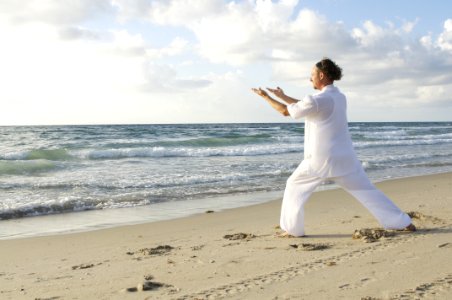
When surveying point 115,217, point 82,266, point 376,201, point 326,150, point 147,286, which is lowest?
point 115,217

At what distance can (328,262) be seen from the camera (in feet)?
14.1

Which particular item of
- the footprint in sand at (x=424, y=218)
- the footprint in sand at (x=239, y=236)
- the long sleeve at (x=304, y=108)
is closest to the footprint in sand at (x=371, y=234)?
the footprint in sand at (x=424, y=218)

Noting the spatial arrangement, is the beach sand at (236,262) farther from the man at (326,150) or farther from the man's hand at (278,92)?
the man's hand at (278,92)

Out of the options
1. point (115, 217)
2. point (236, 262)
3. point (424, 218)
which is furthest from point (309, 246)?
point (115, 217)

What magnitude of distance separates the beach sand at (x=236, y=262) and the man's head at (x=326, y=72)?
1.61 meters

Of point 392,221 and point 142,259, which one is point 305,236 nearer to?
point 392,221

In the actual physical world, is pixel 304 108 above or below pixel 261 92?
below

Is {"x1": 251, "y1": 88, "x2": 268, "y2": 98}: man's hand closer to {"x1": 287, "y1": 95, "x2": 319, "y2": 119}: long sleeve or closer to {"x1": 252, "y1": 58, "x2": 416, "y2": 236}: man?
{"x1": 252, "y1": 58, "x2": 416, "y2": 236}: man

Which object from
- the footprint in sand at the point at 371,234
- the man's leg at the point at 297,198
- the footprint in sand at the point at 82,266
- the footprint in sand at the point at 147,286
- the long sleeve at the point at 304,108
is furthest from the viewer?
the man's leg at the point at 297,198

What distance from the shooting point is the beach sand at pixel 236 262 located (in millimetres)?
3645

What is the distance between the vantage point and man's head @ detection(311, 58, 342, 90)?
495cm

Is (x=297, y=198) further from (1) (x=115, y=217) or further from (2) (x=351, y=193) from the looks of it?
(1) (x=115, y=217)

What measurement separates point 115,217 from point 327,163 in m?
4.05

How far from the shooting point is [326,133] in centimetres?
500
